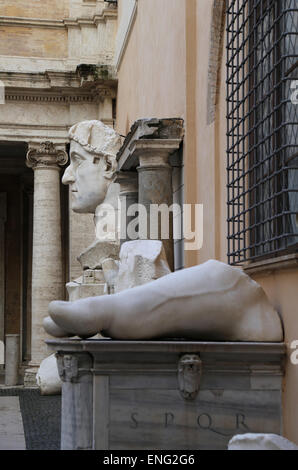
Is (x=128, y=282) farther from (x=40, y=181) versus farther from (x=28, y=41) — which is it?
(x=28, y=41)

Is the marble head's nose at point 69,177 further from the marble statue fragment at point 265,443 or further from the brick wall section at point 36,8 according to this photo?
the brick wall section at point 36,8

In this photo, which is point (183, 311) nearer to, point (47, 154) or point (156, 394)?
point (156, 394)

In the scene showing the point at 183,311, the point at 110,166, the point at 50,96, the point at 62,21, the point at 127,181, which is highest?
the point at 62,21

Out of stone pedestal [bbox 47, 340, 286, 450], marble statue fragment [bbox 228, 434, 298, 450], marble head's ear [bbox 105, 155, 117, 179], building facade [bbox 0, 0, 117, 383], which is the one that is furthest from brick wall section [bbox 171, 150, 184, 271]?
building facade [bbox 0, 0, 117, 383]

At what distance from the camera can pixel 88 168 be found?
7.66 metres

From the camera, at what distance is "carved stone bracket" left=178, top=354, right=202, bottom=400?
343 centimetres

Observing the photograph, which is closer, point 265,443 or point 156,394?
point 265,443

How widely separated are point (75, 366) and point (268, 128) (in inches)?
63.7

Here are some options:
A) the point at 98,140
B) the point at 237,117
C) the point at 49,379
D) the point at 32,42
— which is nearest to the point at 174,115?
the point at 98,140

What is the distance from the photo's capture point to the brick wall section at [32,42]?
45.5 ft

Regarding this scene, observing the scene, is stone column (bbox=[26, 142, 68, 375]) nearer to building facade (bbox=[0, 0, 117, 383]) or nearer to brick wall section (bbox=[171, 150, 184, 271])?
building facade (bbox=[0, 0, 117, 383])

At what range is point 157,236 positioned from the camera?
6824 millimetres
